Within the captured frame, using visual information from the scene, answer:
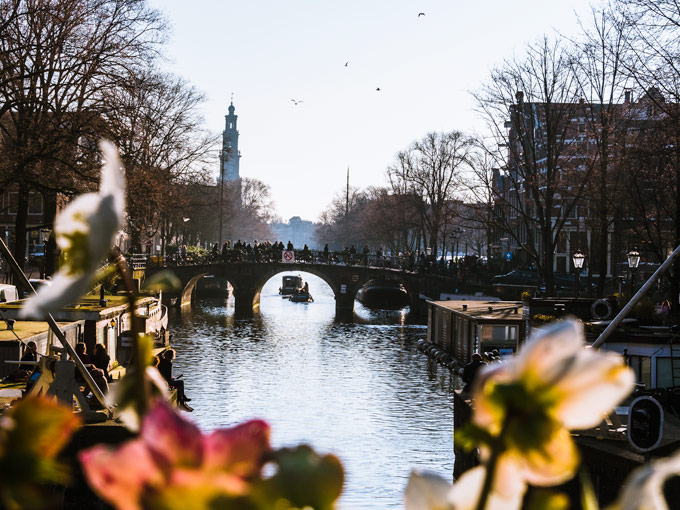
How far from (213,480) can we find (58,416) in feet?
0.52

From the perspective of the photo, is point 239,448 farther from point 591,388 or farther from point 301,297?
point 301,297

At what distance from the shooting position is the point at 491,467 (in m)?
0.90

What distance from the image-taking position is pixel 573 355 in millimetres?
833

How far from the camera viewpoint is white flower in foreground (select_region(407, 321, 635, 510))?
84 cm

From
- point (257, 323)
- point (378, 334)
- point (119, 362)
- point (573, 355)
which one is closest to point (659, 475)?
point (573, 355)

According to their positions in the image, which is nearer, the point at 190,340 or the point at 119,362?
the point at 119,362

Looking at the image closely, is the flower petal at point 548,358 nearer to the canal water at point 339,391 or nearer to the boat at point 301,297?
the canal water at point 339,391

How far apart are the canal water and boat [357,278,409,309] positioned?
18.2 meters

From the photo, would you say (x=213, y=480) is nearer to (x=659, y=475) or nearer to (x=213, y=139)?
(x=659, y=475)

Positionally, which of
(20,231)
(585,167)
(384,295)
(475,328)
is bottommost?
(384,295)

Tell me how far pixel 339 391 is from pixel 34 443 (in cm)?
2637

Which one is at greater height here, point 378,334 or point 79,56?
point 79,56

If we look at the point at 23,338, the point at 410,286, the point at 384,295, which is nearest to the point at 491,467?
the point at 23,338

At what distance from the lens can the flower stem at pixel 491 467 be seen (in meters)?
0.87
